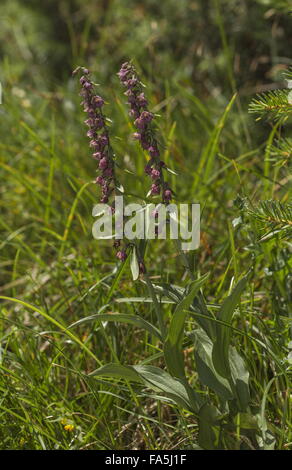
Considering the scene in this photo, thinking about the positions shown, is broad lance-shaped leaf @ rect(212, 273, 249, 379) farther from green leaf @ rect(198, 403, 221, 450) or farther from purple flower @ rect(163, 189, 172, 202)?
purple flower @ rect(163, 189, 172, 202)

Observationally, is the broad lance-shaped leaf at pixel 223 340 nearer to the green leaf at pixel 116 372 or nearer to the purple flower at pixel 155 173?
the green leaf at pixel 116 372

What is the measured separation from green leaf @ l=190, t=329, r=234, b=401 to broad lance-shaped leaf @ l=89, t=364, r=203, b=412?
0.20 feet

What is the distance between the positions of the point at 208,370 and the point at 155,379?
16 cm

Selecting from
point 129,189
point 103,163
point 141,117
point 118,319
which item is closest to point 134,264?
point 118,319

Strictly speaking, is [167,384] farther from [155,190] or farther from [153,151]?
[153,151]

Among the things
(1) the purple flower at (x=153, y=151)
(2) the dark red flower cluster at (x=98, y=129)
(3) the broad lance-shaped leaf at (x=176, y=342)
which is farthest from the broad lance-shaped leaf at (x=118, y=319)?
(1) the purple flower at (x=153, y=151)

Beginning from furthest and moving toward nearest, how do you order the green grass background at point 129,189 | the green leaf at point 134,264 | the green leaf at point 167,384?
1. the green grass background at point 129,189
2. the green leaf at point 167,384
3. the green leaf at point 134,264

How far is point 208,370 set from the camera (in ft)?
6.44

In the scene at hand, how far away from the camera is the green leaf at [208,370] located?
1940 mm

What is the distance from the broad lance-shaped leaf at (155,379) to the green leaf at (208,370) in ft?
0.20

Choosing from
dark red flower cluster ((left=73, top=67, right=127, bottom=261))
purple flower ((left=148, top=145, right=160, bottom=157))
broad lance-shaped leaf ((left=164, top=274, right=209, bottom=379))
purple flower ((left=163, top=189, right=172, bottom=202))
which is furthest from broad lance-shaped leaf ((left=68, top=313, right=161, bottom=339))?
purple flower ((left=148, top=145, right=160, bottom=157))

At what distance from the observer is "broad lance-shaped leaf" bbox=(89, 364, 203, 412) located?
1876 millimetres
